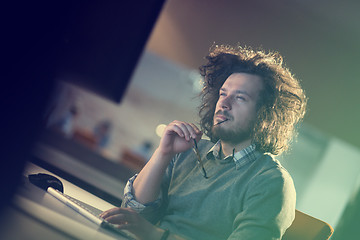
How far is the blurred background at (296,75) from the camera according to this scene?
131cm

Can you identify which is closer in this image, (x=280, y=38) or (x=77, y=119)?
(x=280, y=38)

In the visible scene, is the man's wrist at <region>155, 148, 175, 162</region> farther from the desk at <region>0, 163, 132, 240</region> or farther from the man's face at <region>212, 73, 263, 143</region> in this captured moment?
the desk at <region>0, 163, 132, 240</region>

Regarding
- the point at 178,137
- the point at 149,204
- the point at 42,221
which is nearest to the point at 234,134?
the point at 178,137

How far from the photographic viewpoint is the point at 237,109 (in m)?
0.98

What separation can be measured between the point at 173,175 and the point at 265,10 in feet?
5.19

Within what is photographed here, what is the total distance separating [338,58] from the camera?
160cm

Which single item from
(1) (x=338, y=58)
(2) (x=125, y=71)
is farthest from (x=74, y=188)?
(1) (x=338, y=58)

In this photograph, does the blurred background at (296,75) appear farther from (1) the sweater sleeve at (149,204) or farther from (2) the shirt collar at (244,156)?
(1) the sweater sleeve at (149,204)

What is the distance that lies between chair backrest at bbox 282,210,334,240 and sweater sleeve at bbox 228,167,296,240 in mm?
126

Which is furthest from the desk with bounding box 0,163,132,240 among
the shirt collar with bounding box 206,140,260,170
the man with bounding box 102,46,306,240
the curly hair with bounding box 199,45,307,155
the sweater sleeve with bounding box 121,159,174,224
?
the curly hair with bounding box 199,45,307,155

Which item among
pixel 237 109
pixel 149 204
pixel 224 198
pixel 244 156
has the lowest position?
pixel 149 204

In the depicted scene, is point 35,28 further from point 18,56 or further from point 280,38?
point 280,38

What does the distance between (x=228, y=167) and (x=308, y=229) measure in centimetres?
27

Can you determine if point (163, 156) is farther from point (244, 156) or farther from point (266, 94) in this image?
point (266, 94)
